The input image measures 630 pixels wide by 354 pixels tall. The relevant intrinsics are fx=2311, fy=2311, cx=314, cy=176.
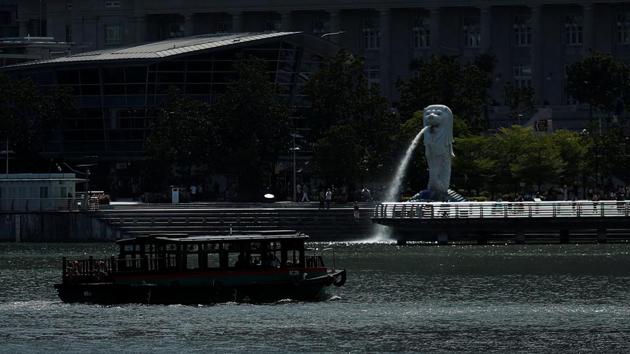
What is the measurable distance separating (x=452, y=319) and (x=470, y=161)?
84.2m

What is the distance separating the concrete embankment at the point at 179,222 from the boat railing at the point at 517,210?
7.71 meters

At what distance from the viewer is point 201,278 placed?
105 m

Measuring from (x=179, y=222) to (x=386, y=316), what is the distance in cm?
6197

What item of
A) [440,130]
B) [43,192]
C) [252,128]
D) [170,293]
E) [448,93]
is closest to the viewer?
[170,293]

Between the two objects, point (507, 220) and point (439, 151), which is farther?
point (439, 151)

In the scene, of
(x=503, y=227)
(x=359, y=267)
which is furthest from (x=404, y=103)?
(x=359, y=267)

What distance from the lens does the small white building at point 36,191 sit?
554ft

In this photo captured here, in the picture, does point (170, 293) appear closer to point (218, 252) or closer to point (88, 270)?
point (218, 252)

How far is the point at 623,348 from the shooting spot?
8675cm

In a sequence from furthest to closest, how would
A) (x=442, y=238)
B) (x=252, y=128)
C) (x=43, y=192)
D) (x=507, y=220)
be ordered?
(x=252, y=128), (x=43, y=192), (x=442, y=238), (x=507, y=220)

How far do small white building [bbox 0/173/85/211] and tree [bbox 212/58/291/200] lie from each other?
16751mm

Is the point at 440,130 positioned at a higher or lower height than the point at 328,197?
higher

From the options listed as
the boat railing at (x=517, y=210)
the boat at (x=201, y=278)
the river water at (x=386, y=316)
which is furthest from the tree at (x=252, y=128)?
the boat at (x=201, y=278)

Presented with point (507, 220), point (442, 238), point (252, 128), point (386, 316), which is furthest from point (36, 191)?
point (386, 316)
